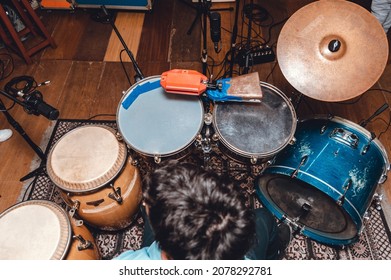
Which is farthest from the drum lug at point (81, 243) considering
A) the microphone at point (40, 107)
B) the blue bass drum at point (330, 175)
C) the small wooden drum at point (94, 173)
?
the blue bass drum at point (330, 175)

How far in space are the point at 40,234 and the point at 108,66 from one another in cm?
200

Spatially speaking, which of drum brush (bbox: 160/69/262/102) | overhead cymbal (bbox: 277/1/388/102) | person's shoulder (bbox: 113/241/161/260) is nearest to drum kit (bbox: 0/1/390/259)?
overhead cymbal (bbox: 277/1/388/102)

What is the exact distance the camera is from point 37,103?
5.31ft

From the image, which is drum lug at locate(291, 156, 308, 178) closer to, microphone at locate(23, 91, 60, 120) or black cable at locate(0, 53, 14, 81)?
microphone at locate(23, 91, 60, 120)

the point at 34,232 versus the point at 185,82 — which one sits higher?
the point at 185,82

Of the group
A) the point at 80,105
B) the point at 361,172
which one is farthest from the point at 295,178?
the point at 80,105

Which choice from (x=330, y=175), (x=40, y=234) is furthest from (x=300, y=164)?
(x=40, y=234)

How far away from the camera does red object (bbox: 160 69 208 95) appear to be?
1605mm

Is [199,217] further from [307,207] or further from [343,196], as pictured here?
[307,207]

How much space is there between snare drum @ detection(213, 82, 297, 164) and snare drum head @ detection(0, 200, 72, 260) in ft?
3.03

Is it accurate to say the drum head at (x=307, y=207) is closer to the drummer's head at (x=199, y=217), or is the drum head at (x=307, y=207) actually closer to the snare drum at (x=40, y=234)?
the drummer's head at (x=199, y=217)

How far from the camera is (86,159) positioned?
1.64 meters

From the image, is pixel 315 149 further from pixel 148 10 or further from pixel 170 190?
pixel 148 10

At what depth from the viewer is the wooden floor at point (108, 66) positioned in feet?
8.27
